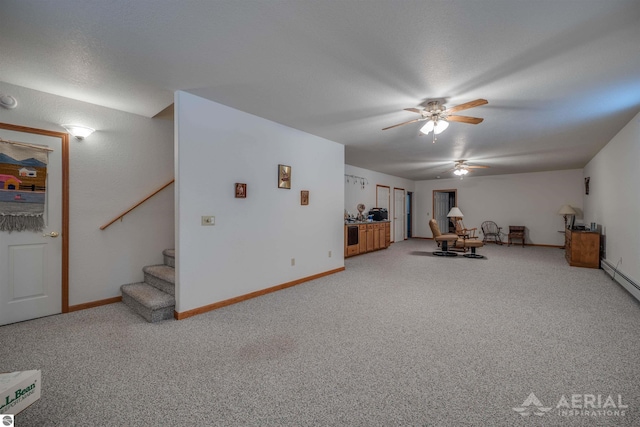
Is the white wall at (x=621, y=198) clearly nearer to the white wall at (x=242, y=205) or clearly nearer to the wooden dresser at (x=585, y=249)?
the wooden dresser at (x=585, y=249)

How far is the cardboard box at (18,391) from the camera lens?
4.57ft

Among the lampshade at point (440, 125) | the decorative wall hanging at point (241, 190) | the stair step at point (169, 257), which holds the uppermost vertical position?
the lampshade at point (440, 125)

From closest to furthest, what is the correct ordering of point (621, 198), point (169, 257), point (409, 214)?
point (169, 257), point (621, 198), point (409, 214)

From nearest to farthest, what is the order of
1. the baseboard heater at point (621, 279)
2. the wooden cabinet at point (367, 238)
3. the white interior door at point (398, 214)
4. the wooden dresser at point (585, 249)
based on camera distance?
Result: the baseboard heater at point (621, 279) < the wooden dresser at point (585, 249) < the wooden cabinet at point (367, 238) < the white interior door at point (398, 214)

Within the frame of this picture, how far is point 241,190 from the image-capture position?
3.61m

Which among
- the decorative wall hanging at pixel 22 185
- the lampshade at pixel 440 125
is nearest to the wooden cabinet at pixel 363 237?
the lampshade at pixel 440 125

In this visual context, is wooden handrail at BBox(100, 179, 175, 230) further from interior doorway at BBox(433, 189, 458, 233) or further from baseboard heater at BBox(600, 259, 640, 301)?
interior doorway at BBox(433, 189, 458, 233)

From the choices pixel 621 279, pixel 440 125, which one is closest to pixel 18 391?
pixel 440 125

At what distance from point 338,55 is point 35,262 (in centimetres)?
379

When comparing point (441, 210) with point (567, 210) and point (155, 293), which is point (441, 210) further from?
point (155, 293)

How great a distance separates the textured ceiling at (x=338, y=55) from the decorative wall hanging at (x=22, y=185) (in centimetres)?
69

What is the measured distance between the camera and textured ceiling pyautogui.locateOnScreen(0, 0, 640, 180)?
5.87 ft

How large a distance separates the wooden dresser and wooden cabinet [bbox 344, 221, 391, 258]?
13.4 ft

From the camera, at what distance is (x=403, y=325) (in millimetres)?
2875
